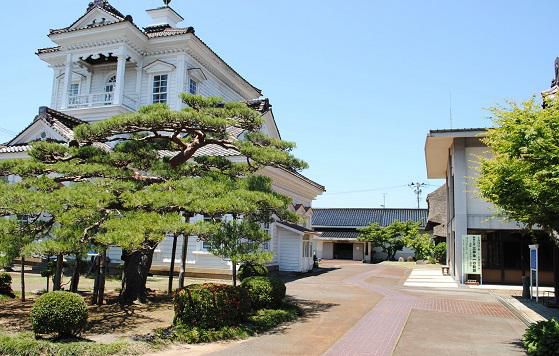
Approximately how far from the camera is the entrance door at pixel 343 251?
5275cm

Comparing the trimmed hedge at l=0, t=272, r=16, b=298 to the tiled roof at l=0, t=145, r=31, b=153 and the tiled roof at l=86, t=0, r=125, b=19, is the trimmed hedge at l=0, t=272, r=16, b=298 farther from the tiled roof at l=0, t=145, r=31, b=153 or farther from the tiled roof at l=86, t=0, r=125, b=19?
the tiled roof at l=86, t=0, r=125, b=19

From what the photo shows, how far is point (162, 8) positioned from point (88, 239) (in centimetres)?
2070

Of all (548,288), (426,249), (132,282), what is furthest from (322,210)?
(132,282)

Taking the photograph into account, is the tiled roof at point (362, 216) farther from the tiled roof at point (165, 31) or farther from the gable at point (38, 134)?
the gable at point (38, 134)

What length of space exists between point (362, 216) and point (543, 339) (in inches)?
1924

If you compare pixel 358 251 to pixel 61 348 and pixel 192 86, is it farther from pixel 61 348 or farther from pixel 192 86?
pixel 61 348

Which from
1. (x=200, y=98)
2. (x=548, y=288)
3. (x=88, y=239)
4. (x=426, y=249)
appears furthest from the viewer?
(x=426, y=249)

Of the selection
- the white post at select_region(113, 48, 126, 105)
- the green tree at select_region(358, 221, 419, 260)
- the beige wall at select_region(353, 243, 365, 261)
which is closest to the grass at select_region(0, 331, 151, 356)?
the white post at select_region(113, 48, 126, 105)

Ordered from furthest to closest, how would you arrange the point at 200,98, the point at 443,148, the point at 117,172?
the point at 443,148 → the point at 200,98 → the point at 117,172

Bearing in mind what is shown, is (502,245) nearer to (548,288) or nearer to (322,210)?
(548,288)

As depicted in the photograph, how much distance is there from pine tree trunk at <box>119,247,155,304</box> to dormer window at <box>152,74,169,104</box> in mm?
12082

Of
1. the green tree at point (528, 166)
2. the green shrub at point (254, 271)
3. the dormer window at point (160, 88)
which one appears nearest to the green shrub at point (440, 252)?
the dormer window at point (160, 88)

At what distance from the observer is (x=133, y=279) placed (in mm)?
13875

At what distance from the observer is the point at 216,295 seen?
10242mm
